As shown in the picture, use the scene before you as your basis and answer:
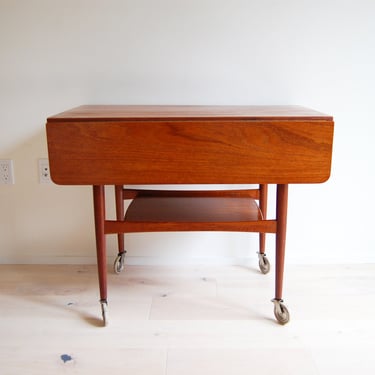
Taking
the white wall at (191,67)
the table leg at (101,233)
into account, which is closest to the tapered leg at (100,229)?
the table leg at (101,233)

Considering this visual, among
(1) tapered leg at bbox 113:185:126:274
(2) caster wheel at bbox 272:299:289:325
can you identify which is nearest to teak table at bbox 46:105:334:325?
(1) tapered leg at bbox 113:185:126:274

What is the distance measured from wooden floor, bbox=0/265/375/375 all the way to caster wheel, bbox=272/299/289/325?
0.7 inches

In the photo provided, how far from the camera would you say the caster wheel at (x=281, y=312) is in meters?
1.17

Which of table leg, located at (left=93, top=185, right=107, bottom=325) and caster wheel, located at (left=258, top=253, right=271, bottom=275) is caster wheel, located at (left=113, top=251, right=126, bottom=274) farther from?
caster wheel, located at (left=258, top=253, right=271, bottom=275)

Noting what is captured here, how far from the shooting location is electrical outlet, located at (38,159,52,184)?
4.80 ft

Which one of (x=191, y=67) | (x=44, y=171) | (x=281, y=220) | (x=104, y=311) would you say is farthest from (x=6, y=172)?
(x=281, y=220)

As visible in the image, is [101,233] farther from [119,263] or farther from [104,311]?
[119,263]

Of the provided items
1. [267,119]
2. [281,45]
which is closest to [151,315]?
[267,119]

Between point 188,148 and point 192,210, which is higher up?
point 188,148

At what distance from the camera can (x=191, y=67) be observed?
54.2 inches

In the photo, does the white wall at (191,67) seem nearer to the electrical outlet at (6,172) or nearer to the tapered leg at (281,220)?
the electrical outlet at (6,172)

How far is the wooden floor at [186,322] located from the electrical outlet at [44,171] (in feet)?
1.14

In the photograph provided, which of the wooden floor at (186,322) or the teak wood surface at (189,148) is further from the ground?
the teak wood surface at (189,148)

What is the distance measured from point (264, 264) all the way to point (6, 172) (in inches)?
40.3
